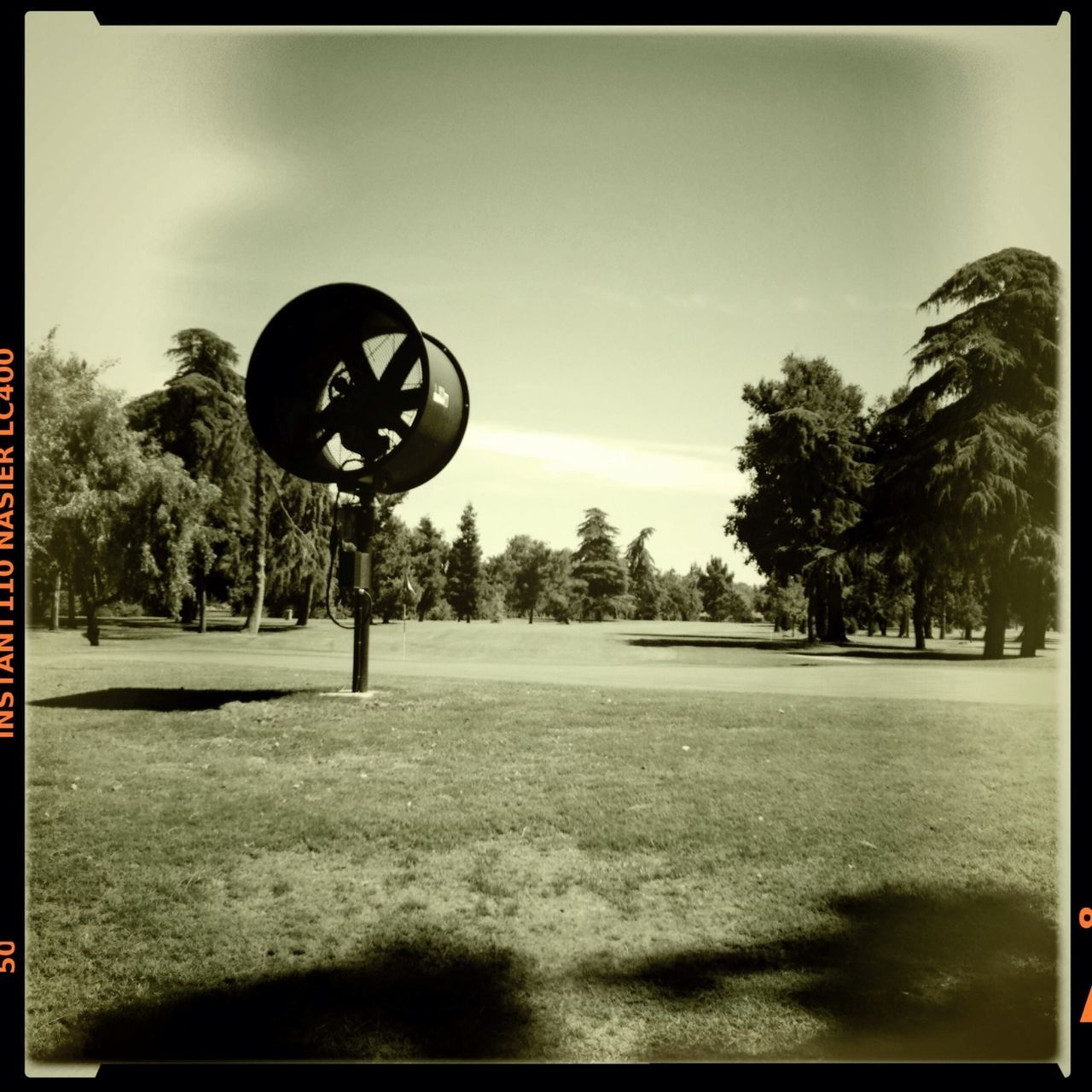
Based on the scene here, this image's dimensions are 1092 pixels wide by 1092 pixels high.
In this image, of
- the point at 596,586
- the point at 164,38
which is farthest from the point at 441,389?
the point at 164,38

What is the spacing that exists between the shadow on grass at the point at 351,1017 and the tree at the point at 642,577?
3.03m

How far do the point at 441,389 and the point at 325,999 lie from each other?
12.6ft

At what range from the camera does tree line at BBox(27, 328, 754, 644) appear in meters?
4.95

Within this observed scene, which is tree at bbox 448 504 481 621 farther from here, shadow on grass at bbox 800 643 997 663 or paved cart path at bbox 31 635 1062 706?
shadow on grass at bbox 800 643 997 663

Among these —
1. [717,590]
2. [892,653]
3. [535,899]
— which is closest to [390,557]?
[717,590]

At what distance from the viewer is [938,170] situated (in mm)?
4348

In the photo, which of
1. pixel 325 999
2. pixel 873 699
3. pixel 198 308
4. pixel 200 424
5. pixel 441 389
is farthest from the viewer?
pixel 873 699

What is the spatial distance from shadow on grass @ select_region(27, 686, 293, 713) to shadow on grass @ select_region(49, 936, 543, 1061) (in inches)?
130

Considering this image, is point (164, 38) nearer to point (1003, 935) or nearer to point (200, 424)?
point (200, 424)

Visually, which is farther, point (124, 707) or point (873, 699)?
point (873, 699)

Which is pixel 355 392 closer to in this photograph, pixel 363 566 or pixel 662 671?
pixel 363 566

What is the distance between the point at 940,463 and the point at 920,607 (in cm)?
638

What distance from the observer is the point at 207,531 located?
657 cm

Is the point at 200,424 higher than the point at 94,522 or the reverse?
higher
